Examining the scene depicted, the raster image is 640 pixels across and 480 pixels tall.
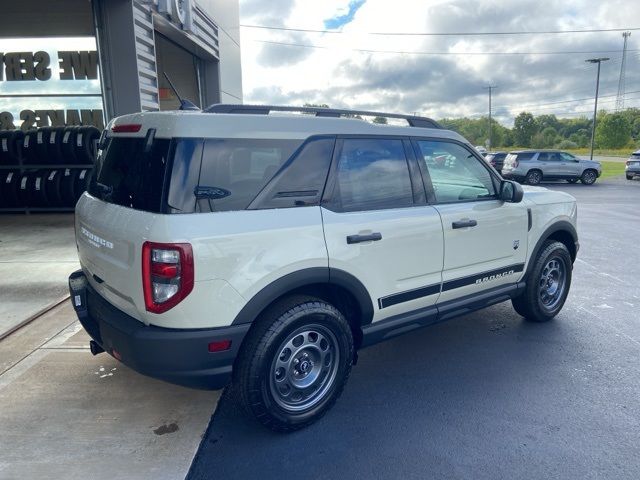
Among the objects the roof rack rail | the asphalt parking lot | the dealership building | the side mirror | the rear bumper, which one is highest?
the dealership building

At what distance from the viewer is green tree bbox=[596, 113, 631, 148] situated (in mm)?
74125

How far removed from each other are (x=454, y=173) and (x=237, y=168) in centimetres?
194

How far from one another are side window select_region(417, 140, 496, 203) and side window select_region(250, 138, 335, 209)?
90 centimetres

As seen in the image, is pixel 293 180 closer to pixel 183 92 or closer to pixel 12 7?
pixel 12 7

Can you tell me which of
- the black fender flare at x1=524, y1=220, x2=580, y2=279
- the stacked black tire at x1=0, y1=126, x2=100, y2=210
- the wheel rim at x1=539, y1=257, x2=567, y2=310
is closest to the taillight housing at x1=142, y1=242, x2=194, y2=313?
the black fender flare at x1=524, y1=220, x2=580, y2=279

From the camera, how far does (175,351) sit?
2406mm

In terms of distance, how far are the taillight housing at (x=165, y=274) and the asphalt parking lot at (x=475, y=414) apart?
884mm

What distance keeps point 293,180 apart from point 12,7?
1118 cm

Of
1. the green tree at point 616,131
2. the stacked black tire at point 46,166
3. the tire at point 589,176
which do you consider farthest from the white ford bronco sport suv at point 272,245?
the green tree at point 616,131

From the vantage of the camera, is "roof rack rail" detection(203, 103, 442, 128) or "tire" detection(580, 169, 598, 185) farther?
"tire" detection(580, 169, 598, 185)

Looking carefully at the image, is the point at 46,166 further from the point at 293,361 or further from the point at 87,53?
the point at 293,361

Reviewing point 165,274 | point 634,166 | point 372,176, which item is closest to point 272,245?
point 165,274

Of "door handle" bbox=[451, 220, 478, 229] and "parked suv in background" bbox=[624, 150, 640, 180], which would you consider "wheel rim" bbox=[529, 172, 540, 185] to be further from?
"door handle" bbox=[451, 220, 478, 229]

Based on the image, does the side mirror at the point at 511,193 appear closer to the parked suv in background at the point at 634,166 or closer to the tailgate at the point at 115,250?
the tailgate at the point at 115,250
